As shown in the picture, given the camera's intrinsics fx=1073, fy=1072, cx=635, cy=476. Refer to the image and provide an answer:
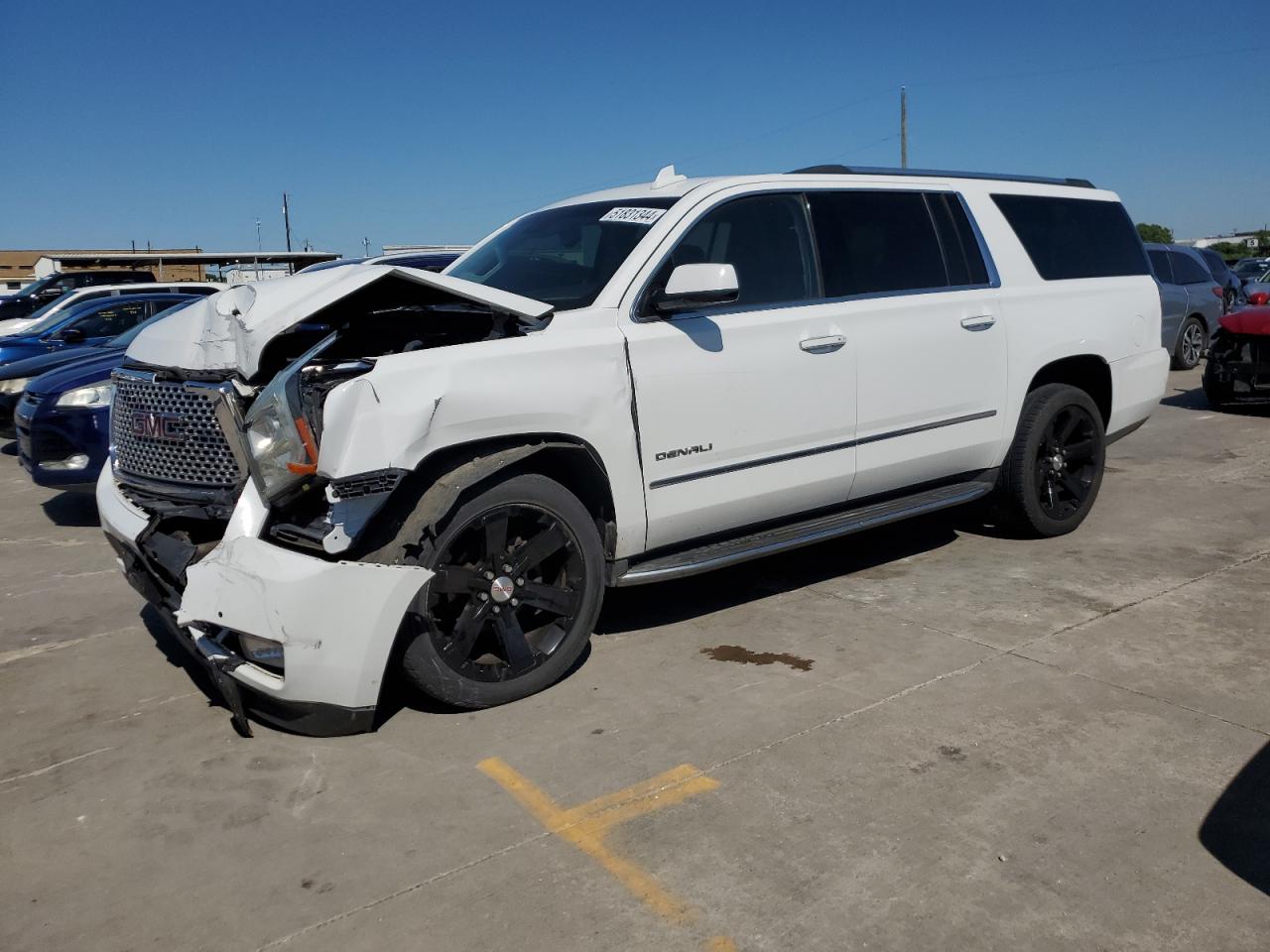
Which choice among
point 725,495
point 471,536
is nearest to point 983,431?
point 725,495

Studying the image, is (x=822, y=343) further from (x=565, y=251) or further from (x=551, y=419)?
(x=551, y=419)

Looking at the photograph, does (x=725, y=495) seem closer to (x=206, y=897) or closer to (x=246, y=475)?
(x=246, y=475)

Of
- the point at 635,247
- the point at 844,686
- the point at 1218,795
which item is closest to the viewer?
the point at 1218,795

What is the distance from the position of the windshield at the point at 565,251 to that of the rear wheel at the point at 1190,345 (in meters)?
12.2

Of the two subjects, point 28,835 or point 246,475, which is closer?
point 28,835

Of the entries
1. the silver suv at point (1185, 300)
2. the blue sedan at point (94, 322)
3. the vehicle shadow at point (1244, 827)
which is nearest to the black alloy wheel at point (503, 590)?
the vehicle shadow at point (1244, 827)

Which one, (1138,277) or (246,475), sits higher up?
(1138,277)

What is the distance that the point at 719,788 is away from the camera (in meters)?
3.39

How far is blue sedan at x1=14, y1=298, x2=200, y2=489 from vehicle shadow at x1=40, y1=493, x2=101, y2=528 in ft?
1.35

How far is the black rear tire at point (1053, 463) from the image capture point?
5.83m

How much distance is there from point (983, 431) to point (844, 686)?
200 cm

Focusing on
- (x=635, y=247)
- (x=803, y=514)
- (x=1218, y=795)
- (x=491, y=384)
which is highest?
(x=635, y=247)

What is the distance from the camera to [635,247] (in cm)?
444

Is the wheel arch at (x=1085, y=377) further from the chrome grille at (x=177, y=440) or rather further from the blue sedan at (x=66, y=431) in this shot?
the blue sedan at (x=66, y=431)
